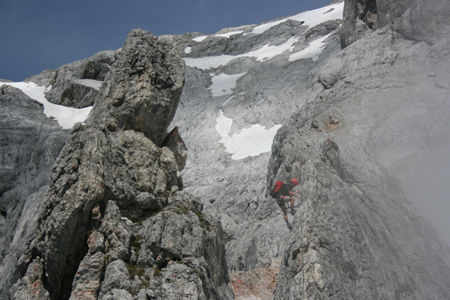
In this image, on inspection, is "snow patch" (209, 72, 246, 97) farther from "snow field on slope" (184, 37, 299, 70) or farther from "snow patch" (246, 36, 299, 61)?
"snow patch" (246, 36, 299, 61)

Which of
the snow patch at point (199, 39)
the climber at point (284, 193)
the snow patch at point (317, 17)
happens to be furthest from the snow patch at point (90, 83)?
the climber at point (284, 193)

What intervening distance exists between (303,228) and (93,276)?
6010 mm

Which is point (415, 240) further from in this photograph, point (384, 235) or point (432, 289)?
point (432, 289)

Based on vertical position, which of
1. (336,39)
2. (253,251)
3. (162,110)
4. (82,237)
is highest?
(162,110)

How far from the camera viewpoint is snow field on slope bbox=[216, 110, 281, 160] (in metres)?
35.8

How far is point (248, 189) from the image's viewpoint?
2775cm

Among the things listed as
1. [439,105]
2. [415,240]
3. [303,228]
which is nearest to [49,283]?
[303,228]

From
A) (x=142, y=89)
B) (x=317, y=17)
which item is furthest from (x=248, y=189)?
(x=317, y=17)

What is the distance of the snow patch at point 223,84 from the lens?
5231cm

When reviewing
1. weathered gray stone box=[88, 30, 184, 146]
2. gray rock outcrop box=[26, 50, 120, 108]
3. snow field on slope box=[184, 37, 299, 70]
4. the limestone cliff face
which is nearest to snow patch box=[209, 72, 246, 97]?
snow field on slope box=[184, 37, 299, 70]

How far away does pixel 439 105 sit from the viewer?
54.7 ft

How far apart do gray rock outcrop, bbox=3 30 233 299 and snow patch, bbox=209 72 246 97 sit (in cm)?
3821

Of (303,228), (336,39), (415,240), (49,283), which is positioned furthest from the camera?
(336,39)

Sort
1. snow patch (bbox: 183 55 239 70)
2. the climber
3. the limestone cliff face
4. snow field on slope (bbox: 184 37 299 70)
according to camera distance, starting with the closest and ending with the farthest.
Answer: the limestone cliff face
the climber
snow field on slope (bbox: 184 37 299 70)
snow patch (bbox: 183 55 239 70)
